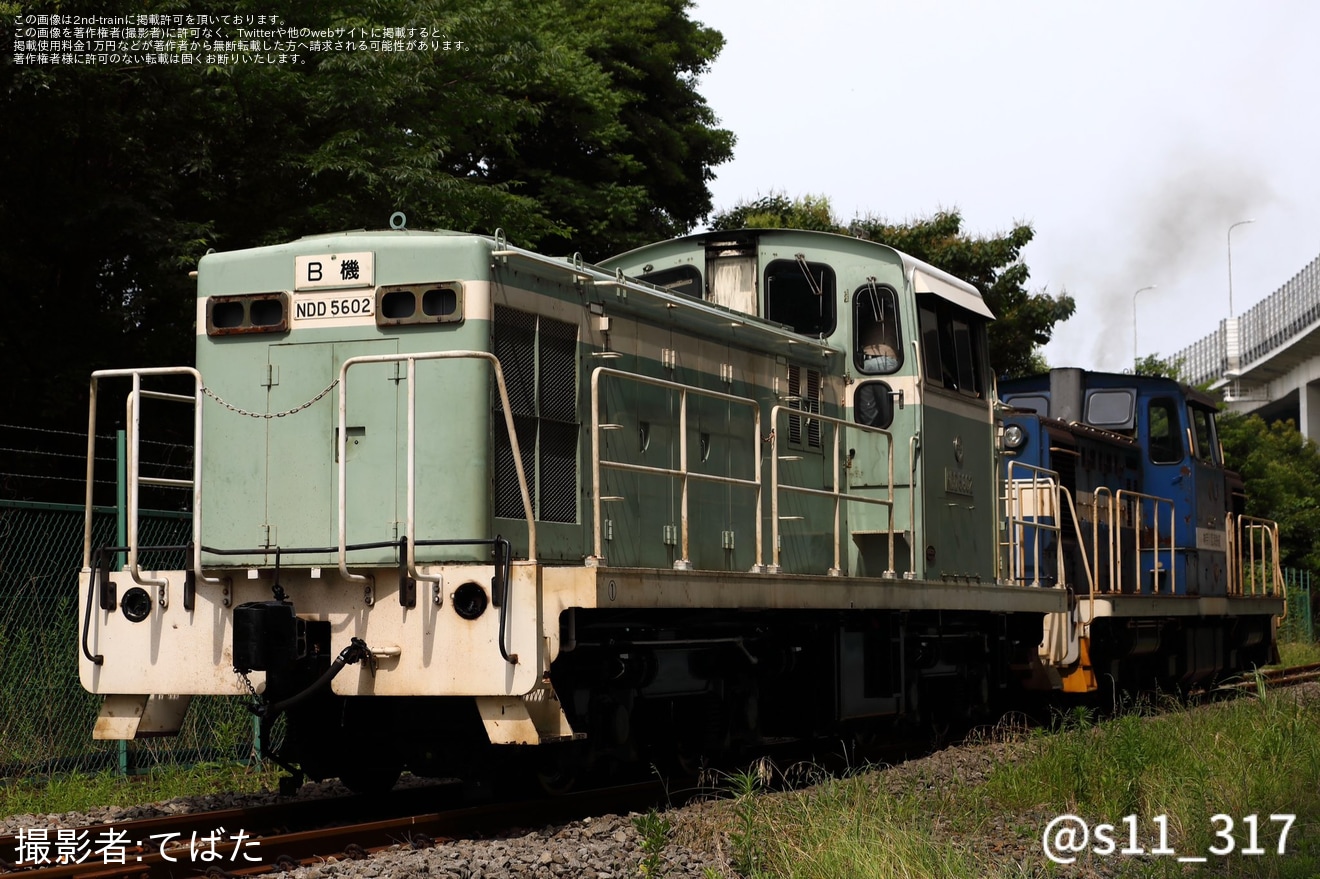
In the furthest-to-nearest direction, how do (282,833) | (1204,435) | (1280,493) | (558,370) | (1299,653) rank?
(1280,493), (1299,653), (1204,435), (558,370), (282,833)

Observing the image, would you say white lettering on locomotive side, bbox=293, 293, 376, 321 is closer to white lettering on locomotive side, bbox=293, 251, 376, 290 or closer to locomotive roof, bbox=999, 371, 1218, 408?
white lettering on locomotive side, bbox=293, 251, 376, 290

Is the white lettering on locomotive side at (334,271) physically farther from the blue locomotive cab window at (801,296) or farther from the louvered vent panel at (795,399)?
the blue locomotive cab window at (801,296)

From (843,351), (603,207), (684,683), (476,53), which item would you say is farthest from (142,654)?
(603,207)

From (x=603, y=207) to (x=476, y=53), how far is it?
709cm

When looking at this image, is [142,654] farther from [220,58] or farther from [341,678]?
[220,58]

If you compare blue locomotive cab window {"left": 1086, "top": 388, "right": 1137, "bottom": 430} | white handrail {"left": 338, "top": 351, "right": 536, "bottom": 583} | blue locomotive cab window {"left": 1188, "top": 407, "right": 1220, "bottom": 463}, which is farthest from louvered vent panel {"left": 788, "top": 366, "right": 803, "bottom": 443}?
blue locomotive cab window {"left": 1188, "top": 407, "right": 1220, "bottom": 463}

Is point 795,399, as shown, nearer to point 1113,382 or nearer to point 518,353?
point 518,353

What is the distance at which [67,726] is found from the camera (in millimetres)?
9867

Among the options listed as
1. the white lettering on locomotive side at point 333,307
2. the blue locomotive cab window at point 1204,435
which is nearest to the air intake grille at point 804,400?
the white lettering on locomotive side at point 333,307

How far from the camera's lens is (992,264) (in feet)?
92.8

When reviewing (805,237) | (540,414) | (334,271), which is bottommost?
(540,414)

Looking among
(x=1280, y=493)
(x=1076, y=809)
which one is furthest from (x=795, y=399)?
(x=1280, y=493)

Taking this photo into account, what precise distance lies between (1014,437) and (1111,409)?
3510 millimetres

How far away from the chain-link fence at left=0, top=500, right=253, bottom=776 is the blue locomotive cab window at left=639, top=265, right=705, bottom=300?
3.77 m
